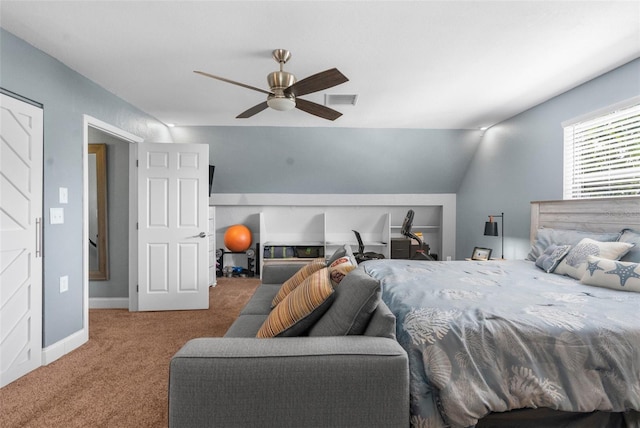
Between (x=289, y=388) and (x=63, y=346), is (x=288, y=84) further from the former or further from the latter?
(x=63, y=346)

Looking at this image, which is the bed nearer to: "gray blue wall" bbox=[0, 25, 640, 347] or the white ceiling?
the white ceiling

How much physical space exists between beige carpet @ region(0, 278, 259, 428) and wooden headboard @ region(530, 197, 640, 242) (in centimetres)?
348

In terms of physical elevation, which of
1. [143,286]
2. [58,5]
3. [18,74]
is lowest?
[143,286]

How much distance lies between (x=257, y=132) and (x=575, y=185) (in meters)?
3.91

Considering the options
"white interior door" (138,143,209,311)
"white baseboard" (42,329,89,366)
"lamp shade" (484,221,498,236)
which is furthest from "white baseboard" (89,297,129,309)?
"lamp shade" (484,221,498,236)

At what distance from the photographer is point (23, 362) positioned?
7.60 ft

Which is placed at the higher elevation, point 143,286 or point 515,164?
point 515,164

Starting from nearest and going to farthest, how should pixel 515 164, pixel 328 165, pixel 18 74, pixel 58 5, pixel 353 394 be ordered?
pixel 353 394 → pixel 58 5 → pixel 18 74 → pixel 515 164 → pixel 328 165

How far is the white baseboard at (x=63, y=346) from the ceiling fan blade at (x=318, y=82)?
2.74 metres

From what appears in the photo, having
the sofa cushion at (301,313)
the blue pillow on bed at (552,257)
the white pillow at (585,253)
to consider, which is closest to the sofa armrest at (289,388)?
the sofa cushion at (301,313)

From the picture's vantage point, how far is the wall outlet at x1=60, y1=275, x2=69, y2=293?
2.67 m

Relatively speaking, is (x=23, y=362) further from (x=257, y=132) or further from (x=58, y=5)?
(x=257, y=132)

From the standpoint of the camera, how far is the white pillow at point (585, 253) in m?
2.21

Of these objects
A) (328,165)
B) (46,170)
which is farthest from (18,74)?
(328,165)
